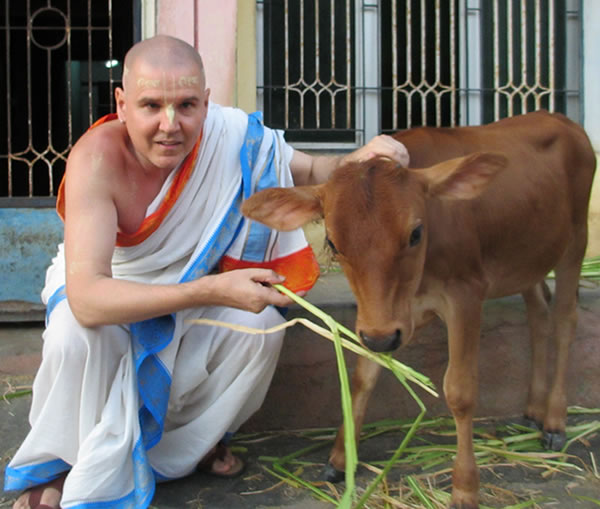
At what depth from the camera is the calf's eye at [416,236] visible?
260 centimetres

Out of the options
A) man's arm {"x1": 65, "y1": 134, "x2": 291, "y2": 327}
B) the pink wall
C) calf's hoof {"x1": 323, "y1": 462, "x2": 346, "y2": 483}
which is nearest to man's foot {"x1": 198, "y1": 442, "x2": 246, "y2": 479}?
calf's hoof {"x1": 323, "y1": 462, "x2": 346, "y2": 483}

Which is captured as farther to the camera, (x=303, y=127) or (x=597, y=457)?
(x=303, y=127)

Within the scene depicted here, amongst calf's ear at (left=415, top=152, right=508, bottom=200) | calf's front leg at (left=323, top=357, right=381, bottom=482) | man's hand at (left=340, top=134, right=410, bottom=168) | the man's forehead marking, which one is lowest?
calf's front leg at (left=323, top=357, right=381, bottom=482)

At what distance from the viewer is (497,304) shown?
12.9 ft

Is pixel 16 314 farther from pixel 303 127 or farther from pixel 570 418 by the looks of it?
pixel 570 418

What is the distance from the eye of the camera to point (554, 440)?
3514mm

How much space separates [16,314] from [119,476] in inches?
86.4

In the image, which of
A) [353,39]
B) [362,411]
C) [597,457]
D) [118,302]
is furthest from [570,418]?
[353,39]

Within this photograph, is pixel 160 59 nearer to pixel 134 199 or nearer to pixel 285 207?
pixel 134 199

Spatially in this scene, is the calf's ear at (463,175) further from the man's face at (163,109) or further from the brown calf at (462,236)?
the man's face at (163,109)

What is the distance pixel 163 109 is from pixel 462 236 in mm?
1222

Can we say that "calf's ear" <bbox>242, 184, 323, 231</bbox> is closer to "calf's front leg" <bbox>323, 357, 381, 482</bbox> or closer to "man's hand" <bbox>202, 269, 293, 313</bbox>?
"man's hand" <bbox>202, 269, 293, 313</bbox>

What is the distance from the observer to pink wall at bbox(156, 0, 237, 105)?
4.63 meters

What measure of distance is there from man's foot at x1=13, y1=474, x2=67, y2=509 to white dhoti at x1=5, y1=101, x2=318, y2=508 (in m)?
0.03
